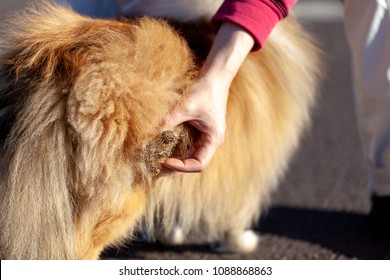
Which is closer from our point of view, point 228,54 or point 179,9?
point 228,54

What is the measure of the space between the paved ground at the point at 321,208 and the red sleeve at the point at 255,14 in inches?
25.0

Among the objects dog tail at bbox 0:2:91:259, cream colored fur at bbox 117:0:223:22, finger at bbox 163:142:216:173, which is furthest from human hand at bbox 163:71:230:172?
cream colored fur at bbox 117:0:223:22

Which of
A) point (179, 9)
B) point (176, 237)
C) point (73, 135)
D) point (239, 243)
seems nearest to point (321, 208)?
point (239, 243)

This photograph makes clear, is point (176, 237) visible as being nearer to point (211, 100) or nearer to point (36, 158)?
point (211, 100)

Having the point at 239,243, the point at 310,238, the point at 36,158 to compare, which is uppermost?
the point at 36,158

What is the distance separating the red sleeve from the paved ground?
0.63 m

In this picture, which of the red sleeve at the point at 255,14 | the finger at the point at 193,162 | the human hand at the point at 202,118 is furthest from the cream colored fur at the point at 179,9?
the finger at the point at 193,162

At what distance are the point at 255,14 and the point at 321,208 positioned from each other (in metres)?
1.29

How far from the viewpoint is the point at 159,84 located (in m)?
1.78

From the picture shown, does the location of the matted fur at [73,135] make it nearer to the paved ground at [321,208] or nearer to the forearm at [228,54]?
the forearm at [228,54]

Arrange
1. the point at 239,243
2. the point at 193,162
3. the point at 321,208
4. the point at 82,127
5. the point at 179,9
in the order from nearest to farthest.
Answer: the point at 82,127 → the point at 193,162 → the point at 179,9 → the point at 239,243 → the point at 321,208

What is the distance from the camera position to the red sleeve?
6.10 ft

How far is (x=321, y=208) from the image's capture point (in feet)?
9.62

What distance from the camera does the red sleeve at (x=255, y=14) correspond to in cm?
186
